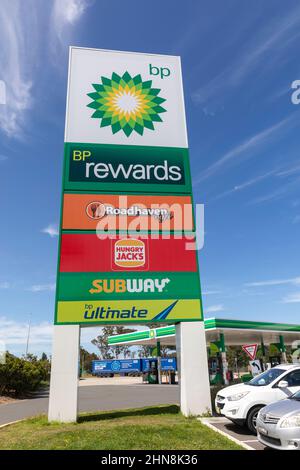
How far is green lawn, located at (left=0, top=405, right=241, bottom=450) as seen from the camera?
783 cm

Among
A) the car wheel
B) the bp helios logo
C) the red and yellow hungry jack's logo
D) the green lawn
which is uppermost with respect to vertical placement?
the red and yellow hungry jack's logo

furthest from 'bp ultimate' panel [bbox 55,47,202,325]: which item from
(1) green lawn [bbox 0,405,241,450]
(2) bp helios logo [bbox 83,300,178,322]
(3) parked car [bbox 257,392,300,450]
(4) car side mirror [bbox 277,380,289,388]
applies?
(3) parked car [bbox 257,392,300,450]

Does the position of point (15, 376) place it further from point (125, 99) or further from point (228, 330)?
point (125, 99)

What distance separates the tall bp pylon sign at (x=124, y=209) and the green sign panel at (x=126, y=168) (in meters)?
0.04

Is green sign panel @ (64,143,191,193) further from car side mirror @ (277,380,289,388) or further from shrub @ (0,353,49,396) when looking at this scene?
shrub @ (0,353,49,396)

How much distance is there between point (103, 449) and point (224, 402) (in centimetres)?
398

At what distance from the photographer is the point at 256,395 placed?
946 centimetres

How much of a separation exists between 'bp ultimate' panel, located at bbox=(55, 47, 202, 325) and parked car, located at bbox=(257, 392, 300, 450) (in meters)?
5.84

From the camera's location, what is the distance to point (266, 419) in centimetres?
700

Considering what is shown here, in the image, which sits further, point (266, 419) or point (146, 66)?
point (146, 66)

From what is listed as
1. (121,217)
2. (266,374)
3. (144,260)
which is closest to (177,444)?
(266,374)

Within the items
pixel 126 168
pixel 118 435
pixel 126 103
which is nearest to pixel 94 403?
pixel 118 435

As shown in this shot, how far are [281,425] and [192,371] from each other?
6026mm
